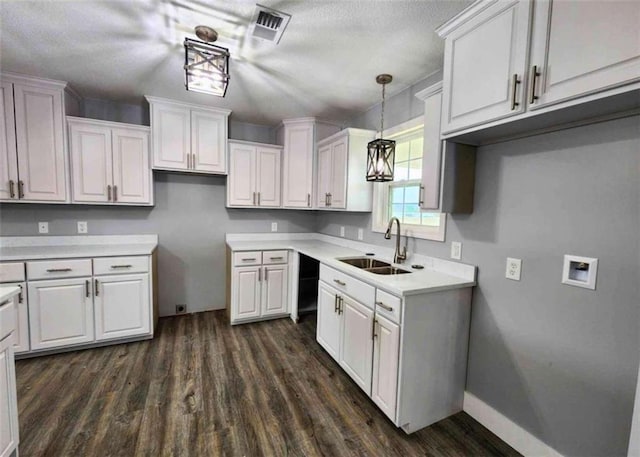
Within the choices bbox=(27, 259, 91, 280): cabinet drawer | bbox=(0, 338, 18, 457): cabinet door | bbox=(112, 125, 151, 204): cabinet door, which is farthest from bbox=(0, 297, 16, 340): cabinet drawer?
bbox=(112, 125, 151, 204): cabinet door

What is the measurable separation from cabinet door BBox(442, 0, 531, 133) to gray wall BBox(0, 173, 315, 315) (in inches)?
108

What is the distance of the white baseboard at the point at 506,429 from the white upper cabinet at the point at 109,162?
132 inches

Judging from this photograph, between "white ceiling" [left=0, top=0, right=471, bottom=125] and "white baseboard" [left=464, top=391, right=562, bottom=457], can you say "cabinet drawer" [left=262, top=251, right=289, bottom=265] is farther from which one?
"white baseboard" [left=464, top=391, right=562, bottom=457]

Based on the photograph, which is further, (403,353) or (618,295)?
(403,353)

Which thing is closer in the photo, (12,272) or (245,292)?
(12,272)

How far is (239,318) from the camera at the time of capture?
10.4 ft

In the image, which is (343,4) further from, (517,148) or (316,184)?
(316,184)

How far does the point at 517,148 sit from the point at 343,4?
128 centimetres

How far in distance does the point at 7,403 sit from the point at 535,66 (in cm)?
286

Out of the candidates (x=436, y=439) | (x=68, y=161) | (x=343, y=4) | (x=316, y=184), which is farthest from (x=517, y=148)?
(x=68, y=161)

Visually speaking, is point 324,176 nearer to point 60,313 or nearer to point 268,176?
point 268,176

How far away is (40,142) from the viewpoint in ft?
8.36

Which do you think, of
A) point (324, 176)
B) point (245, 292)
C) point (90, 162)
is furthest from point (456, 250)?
point (90, 162)

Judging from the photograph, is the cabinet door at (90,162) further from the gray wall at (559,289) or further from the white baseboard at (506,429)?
the white baseboard at (506,429)
